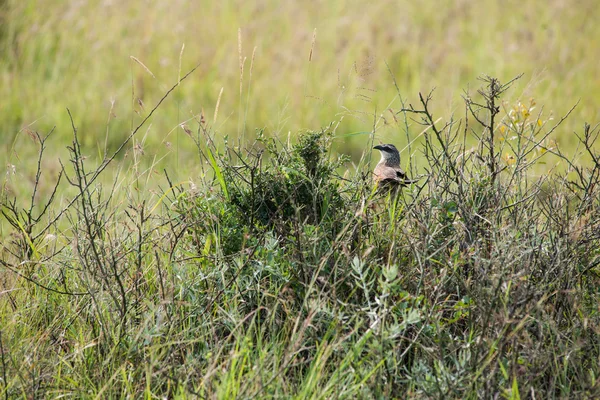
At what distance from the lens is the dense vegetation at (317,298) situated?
8.63 feet

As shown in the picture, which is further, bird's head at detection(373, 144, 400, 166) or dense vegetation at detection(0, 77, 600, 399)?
bird's head at detection(373, 144, 400, 166)

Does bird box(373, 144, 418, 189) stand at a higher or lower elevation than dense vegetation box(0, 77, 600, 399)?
higher

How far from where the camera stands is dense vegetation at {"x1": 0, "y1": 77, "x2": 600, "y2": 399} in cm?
263

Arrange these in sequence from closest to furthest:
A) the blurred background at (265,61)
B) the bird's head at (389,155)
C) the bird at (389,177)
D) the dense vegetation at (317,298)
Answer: the dense vegetation at (317,298) → the bird at (389,177) → the bird's head at (389,155) → the blurred background at (265,61)

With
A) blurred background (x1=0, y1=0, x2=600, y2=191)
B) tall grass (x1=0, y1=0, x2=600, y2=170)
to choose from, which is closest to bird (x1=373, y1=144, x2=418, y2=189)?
blurred background (x1=0, y1=0, x2=600, y2=191)

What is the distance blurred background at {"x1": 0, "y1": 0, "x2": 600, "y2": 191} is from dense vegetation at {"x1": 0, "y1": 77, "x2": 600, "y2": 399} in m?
3.60

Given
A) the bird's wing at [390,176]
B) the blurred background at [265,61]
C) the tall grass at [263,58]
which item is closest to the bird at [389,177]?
the bird's wing at [390,176]

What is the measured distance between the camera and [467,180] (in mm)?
3580

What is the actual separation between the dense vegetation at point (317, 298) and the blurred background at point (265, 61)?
3.60 metres

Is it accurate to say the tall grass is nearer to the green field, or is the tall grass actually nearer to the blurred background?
the blurred background

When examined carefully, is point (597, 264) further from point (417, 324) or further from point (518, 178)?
point (417, 324)

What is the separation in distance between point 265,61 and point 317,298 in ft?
20.2

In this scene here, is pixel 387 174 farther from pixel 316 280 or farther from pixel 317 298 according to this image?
pixel 317 298

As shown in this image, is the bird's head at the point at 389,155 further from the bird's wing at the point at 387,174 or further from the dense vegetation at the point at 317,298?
the dense vegetation at the point at 317,298
